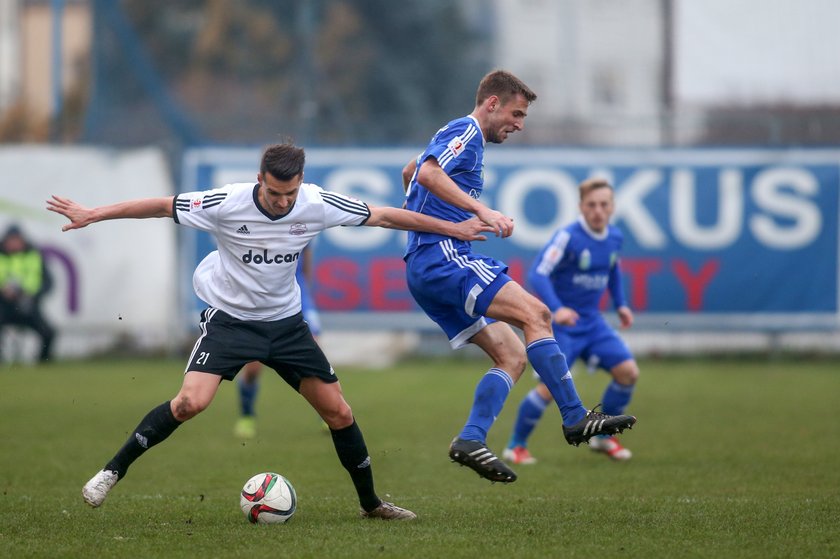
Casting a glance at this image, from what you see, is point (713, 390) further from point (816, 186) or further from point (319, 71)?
point (319, 71)

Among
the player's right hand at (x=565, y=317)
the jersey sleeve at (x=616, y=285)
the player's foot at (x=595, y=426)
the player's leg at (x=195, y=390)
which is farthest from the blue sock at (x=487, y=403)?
the jersey sleeve at (x=616, y=285)

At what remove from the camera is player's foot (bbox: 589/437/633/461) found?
1035 cm

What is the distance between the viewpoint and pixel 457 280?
7332mm

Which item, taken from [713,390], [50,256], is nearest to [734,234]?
[713,390]

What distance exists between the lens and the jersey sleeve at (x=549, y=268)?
990cm

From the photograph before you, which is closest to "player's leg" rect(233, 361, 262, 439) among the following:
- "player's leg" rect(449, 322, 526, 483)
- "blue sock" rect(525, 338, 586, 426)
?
"player's leg" rect(449, 322, 526, 483)

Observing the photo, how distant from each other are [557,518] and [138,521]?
8.42 ft

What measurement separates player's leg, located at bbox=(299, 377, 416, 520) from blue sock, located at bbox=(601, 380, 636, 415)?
3524 millimetres

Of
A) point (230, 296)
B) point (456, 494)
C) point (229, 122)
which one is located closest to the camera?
point (230, 296)

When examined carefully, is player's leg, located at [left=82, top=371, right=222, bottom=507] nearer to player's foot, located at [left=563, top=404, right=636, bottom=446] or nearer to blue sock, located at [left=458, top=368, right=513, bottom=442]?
blue sock, located at [left=458, top=368, right=513, bottom=442]

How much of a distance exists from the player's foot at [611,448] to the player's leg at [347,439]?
350 cm

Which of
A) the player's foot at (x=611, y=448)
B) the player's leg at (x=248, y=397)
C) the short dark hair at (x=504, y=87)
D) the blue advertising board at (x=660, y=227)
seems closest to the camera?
the short dark hair at (x=504, y=87)

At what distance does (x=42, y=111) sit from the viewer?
2455 cm

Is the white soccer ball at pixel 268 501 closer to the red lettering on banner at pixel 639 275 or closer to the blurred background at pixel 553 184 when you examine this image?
the blurred background at pixel 553 184
